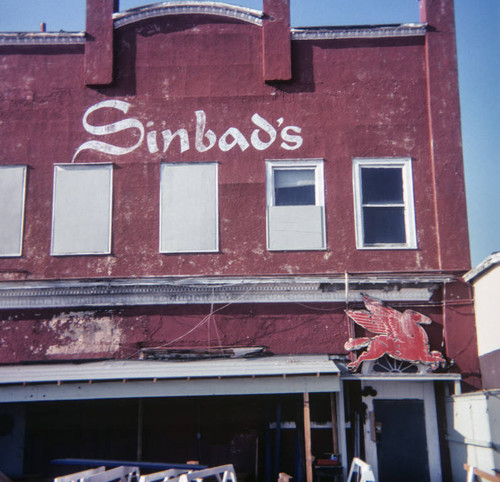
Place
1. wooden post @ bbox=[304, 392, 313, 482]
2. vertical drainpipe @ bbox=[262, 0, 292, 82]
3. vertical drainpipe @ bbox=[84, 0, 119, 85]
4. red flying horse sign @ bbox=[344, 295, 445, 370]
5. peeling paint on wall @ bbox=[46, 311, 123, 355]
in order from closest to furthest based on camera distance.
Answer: wooden post @ bbox=[304, 392, 313, 482] → red flying horse sign @ bbox=[344, 295, 445, 370] → peeling paint on wall @ bbox=[46, 311, 123, 355] → vertical drainpipe @ bbox=[262, 0, 292, 82] → vertical drainpipe @ bbox=[84, 0, 119, 85]

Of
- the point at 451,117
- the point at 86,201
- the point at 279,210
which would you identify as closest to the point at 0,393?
the point at 86,201

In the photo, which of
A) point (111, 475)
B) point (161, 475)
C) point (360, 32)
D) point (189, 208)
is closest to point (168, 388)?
point (161, 475)

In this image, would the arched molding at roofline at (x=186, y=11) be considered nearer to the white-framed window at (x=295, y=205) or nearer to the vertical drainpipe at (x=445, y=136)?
the white-framed window at (x=295, y=205)

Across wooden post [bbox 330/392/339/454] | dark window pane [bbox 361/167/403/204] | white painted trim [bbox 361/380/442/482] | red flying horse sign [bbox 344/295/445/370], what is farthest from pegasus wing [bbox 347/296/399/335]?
dark window pane [bbox 361/167/403/204]

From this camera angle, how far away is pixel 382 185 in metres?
14.8

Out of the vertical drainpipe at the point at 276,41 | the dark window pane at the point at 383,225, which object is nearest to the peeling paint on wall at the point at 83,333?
the dark window pane at the point at 383,225

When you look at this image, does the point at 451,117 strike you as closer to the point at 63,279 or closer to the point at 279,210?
the point at 279,210

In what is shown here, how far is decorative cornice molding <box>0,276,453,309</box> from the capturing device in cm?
1396

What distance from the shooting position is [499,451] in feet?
37.8

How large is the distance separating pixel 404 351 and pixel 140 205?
20.1 ft

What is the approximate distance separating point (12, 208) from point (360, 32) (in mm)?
8352

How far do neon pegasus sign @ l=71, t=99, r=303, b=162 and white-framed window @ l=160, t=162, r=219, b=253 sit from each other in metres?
0.46

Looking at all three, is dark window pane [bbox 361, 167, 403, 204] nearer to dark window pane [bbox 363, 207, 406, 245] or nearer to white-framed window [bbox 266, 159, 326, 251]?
dark window pane [bbox 363, 207, 406, 245]

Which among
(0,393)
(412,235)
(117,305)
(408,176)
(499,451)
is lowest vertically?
(499,451)
